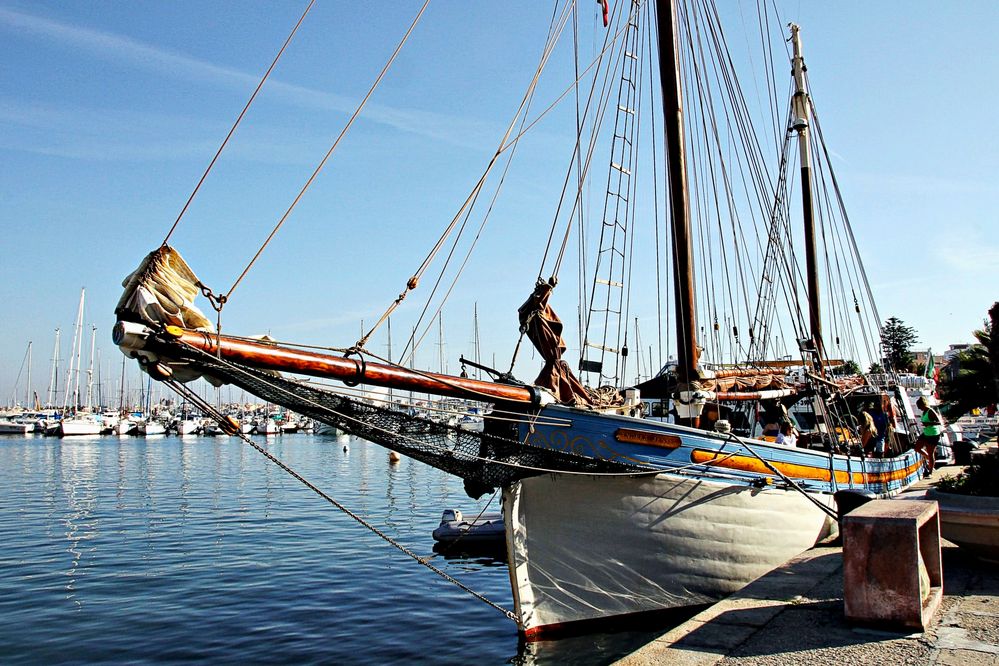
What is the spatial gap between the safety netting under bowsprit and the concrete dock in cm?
281

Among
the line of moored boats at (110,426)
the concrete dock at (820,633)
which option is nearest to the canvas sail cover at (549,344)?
the concrete dock at (820,633)

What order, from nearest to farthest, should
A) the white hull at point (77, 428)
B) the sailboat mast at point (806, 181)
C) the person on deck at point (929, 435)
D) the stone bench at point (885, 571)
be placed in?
the stone bench at point (885, 571)
the person on deck at point (929, 435)
the sailboat mast at point (806, 181)
the white hull at point (77, 428)

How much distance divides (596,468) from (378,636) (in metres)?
4.66

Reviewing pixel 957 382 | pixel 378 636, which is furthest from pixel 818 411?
pixel 957 382

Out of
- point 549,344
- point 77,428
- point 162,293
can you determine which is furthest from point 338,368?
point 77,428

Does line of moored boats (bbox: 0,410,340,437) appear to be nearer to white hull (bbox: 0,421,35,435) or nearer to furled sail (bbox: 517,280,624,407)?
white hull (bbox: 0,421,35,435)

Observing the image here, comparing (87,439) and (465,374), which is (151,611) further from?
(87,439)

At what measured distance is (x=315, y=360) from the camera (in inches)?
312

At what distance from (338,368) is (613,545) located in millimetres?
4609

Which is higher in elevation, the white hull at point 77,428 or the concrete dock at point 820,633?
the concrete dock at point 820,633

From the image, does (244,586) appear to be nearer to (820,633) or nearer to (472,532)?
(472,532)

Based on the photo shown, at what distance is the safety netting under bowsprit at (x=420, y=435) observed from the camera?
25.4ft

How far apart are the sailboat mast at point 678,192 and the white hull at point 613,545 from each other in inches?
142

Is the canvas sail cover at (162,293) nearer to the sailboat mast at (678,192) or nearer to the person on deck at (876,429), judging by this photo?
the sailboat mast at (678,192)
